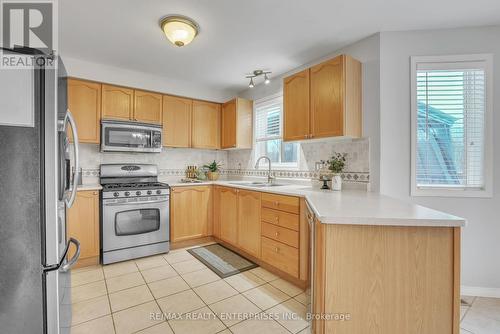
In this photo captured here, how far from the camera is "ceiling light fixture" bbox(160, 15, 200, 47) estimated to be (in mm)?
2028

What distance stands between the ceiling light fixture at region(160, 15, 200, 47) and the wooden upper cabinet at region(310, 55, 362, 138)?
1288 mm

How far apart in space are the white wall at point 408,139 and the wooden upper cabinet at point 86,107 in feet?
10.9

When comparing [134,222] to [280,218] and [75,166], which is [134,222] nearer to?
[75,166]

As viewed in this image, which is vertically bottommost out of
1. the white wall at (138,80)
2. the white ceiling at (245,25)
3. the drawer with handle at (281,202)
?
the drawer with handle at (281,202)

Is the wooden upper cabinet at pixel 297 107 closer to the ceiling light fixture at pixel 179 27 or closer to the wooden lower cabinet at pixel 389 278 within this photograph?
the ceiling light fixture at pixel 179 27

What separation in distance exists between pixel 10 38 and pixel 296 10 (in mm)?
2626

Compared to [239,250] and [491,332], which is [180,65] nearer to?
[239,250]

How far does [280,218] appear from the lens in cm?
240

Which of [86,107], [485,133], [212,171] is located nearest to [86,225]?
[86,107]

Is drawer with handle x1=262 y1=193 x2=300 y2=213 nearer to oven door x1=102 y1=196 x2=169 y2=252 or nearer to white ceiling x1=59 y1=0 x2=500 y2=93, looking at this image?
oven door x1=102 y1=196 x2=169 y2=252

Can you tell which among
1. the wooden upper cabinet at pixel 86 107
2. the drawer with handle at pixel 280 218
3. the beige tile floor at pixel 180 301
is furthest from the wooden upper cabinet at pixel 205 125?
the beige tile floor at pixel 180 301

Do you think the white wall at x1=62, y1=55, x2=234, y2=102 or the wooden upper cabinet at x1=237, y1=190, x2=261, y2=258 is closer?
the wooden upper cabinet at x1=237, y1=190, x2=261, y2=258

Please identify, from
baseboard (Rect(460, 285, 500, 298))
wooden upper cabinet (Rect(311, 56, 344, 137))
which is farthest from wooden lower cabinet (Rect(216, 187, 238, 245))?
baseboard (Rect(460, 285, 500, 298))

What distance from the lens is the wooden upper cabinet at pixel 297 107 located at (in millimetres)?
2600
